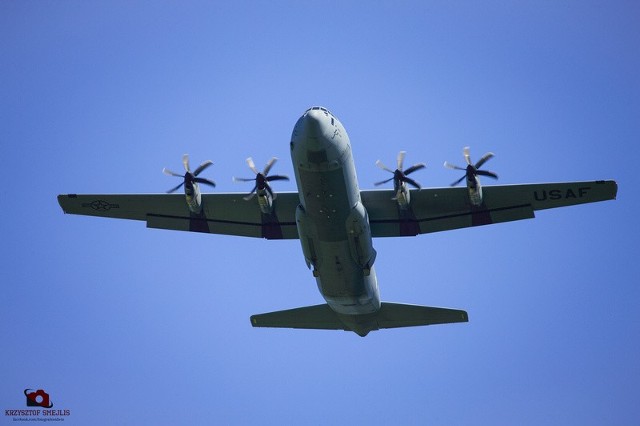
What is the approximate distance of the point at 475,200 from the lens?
3325 centimetres

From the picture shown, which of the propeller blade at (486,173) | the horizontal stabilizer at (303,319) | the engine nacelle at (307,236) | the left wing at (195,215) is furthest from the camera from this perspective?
the horizontal stabilizer at (303,319)

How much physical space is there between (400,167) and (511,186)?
5454 mm

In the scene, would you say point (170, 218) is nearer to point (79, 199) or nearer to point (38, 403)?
point (79, 199)

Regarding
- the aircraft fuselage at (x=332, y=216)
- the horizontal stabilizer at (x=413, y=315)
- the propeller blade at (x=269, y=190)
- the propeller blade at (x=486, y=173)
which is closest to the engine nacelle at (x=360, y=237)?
the aircraft fuselage at (x=332, y=216)

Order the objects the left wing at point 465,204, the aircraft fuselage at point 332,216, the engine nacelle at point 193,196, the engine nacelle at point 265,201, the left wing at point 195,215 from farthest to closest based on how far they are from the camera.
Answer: the left wing at point 195,215
the engine nacelle at point 193,196
the left wing at point 465,204
the engine nacelle at point 265,201
the aircraft fuselage at point 332,216

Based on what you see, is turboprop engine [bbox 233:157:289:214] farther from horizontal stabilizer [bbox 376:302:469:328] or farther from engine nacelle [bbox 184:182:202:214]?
horizontal stabilizer [bbox 376:302:469:328]

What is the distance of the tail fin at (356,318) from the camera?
36.2 meters

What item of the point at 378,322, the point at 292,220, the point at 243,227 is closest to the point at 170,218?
the point at 243,227

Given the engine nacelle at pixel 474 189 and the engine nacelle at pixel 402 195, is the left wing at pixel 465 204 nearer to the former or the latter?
the engine nacelle at pixel 402 195

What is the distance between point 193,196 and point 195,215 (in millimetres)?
2637

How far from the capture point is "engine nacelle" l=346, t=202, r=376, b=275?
1245 inches

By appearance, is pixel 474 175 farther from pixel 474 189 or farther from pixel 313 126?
pixel 313 126

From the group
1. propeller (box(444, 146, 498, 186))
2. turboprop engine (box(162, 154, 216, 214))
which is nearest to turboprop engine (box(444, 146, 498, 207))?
propeller (box(444, 146, 498, 186))

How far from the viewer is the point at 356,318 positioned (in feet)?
120
